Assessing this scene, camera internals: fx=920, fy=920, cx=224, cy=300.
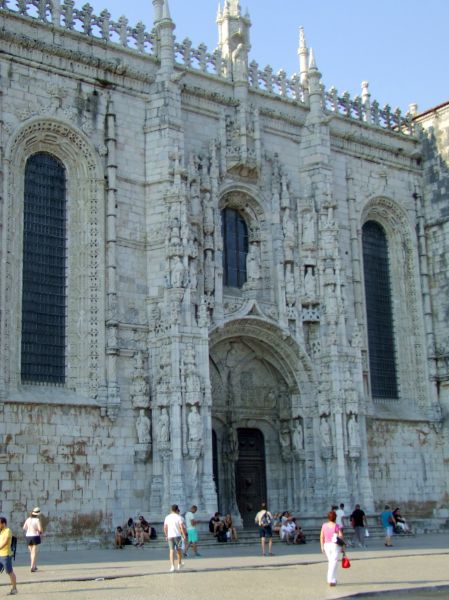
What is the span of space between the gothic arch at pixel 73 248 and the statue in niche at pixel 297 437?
7.39 m

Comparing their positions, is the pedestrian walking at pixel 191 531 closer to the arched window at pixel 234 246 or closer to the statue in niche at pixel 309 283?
the arched window at pixel 234 246

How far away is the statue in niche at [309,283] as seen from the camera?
30.6m

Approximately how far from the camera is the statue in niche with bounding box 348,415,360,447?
29.2m

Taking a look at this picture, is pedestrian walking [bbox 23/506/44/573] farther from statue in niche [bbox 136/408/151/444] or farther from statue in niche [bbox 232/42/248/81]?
statue in niche [bbox 232/42/248/81]

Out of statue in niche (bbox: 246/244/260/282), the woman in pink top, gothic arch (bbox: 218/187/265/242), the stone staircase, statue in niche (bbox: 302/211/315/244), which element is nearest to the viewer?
the woman in pink top

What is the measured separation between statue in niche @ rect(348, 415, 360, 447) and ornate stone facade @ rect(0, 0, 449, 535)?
127 millimetres

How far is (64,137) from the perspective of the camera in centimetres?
2716

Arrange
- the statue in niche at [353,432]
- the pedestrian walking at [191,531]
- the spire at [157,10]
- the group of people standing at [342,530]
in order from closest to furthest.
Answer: the group of people standing at [342,530] < the pedestrian walking at [191,531] < the statue in niche at [353,432] < the spire at [157,10]

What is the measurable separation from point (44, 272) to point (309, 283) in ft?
30.0

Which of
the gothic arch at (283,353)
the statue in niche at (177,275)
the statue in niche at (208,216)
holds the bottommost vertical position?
the gothic arch at (283,353)

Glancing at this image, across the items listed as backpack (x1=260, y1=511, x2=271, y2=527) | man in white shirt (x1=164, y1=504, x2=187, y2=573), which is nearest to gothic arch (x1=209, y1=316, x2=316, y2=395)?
backpack (x1=260, y1=511, x2=271, y2=527)

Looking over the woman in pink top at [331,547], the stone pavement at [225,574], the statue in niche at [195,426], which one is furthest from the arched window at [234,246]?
the woman in pink top at [331,547]

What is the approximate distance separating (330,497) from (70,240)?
446 inches

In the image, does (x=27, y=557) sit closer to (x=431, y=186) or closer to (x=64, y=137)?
(x=64, y=137)
